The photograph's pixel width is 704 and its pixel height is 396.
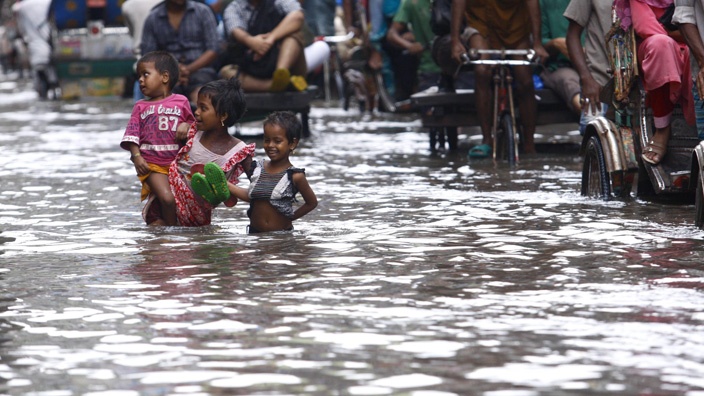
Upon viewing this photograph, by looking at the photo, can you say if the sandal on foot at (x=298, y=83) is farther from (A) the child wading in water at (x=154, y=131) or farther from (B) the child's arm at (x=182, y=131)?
(B) the child's arm at (x=182, y=131)

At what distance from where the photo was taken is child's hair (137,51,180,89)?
30.6ft

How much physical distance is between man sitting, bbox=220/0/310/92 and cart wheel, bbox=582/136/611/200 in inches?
242

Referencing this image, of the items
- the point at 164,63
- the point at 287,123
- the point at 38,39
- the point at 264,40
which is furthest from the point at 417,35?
the point at 38,39

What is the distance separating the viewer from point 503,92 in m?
13.2

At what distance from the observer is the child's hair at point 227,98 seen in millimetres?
8766

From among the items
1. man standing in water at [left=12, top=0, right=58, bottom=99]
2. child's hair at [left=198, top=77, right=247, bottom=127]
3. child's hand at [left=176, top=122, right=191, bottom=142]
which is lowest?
man standing in water at [left=12, top=0, right=58, bottom=99]

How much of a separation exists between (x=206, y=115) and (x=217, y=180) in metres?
0.59

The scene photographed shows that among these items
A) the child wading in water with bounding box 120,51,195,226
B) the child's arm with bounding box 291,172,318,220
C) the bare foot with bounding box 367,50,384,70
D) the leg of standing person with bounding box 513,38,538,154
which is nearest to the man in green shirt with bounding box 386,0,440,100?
the bare foot with bounding box 367,50,384,70

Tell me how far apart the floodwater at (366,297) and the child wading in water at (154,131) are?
0.32 meters

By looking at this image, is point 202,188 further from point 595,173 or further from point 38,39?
point 38,39

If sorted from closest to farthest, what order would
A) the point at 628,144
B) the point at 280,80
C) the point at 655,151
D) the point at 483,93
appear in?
1. the point at 655,151
2. the point at 628,144
3. the point at 483,93
4. the point at 280,80

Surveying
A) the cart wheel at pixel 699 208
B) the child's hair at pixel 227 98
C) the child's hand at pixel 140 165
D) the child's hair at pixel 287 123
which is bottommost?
the cart wheel at pixel 699 208

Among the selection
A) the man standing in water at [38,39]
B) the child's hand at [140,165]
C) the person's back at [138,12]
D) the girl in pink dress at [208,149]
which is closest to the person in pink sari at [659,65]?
the girl in pink dress at [208,149]

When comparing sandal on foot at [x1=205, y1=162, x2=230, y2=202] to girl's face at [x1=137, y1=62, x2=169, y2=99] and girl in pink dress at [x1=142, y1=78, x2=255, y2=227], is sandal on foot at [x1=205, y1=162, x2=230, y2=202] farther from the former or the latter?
girl's face at [x1=137, y1=62, x2=169, y2=99]
